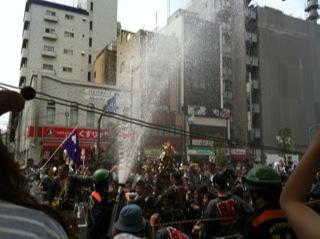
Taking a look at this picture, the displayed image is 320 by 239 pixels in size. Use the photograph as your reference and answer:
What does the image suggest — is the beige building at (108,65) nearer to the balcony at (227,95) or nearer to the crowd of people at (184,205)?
the balcony at (227,95)

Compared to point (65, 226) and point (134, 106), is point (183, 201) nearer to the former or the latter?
point (65, 226)

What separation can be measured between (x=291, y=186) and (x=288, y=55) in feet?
190

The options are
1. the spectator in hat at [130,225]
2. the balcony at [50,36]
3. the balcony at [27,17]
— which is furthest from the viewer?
the balcony at [50,36]

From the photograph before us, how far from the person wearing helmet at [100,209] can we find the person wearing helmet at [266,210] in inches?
112

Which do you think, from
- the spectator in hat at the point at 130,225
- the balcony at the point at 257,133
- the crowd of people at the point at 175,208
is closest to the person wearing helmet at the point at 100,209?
the crowd of people at the point at 175,208

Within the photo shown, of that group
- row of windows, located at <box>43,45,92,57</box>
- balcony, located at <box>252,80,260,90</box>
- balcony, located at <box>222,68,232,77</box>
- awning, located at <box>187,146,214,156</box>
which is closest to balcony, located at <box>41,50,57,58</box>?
row of windows, located at <box>43,45,92,57</box>

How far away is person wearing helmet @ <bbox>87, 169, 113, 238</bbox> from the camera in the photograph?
232 inches

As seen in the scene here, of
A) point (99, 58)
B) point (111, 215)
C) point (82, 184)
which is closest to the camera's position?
point (111, 215)

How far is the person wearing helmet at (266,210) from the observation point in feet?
10.3

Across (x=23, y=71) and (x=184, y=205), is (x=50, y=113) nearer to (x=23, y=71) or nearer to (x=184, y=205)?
(x=23, y=71)

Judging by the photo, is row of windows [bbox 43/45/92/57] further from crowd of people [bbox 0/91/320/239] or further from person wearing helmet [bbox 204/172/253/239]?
person wearing helmet [bbox 204/172/253/239]

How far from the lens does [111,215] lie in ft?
19.6

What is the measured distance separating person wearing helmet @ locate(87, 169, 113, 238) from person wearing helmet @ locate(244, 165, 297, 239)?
9.37ft

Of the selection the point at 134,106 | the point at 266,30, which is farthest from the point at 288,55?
the point at 134,106
